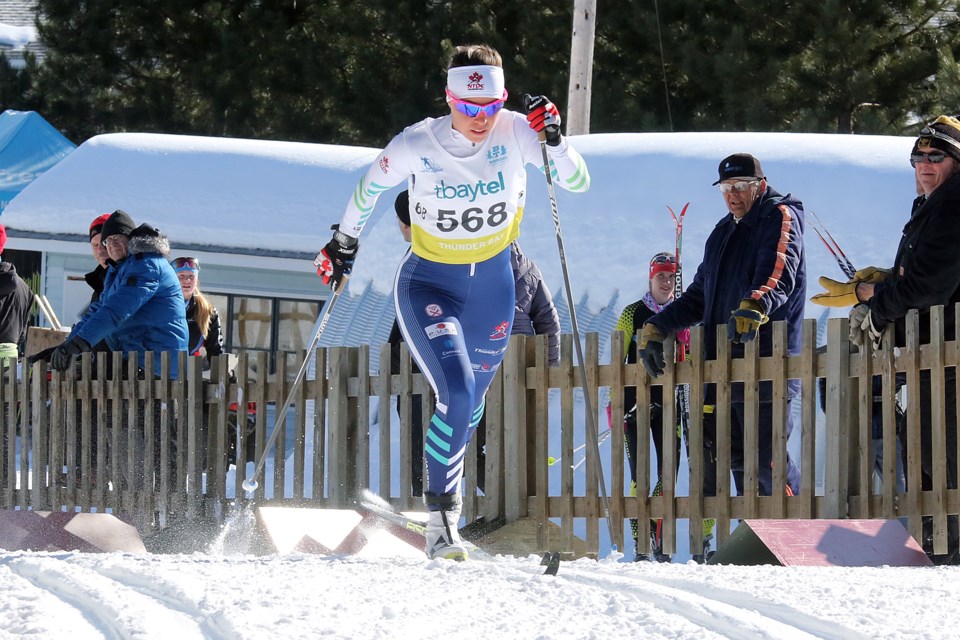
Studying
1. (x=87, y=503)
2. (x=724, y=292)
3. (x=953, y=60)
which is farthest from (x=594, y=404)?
(x=953, y=60)

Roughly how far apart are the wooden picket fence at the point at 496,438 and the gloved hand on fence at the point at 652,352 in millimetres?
71

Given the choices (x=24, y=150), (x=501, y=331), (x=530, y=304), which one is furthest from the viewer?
(x=24, y=150)

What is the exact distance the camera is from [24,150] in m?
19.9

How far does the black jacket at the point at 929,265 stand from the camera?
6.10 metres

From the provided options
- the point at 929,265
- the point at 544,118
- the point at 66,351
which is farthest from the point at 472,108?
the point at 66,351

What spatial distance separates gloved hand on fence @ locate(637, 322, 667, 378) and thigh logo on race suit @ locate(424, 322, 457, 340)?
5.50 feet

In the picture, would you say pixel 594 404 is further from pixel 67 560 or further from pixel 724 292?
pixel 67 560

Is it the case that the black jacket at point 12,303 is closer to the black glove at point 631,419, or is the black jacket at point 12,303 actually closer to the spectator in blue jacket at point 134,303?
the spectator in blue jacket at point 134,303

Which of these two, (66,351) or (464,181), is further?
(66,351)

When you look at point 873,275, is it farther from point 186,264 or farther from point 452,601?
point 186,264

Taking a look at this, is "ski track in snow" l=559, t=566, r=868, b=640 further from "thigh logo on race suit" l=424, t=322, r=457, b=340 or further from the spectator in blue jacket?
the spectator in blue jacket

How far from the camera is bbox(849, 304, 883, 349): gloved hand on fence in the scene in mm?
6430

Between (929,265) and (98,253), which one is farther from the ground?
(98,253)

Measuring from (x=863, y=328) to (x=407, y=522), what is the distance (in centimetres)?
234
